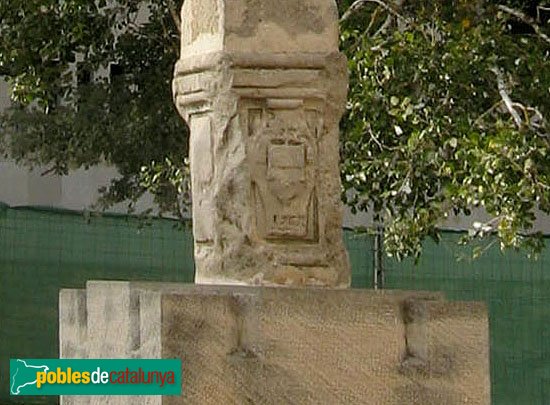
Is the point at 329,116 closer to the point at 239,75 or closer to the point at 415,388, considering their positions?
the point at 239,75

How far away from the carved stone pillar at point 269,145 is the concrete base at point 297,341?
0.58 m

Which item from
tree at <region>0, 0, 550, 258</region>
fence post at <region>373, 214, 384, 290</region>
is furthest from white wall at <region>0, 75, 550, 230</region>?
tree at <region>0, 0, 550, 258</region>

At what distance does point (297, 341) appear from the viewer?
7363 mm

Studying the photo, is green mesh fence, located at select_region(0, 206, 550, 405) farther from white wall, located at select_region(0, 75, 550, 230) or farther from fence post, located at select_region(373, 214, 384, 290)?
white wall, located at select_region(0, 75, 550, 230)

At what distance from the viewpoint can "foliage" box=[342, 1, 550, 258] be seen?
1179 cm

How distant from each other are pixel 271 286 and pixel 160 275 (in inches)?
404

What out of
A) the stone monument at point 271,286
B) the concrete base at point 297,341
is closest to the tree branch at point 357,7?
the stone monument at point 271,286

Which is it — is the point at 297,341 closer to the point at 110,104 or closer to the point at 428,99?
the point at 428,99

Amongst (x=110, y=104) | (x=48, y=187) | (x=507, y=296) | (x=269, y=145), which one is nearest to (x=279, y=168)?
(x=269, y=145)

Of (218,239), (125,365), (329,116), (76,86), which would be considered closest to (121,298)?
(125,365)

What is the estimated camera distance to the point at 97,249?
1828cm

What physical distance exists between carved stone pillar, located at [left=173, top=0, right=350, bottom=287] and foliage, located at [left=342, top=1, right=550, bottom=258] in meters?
3.40

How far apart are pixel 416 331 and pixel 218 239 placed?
1032 mm

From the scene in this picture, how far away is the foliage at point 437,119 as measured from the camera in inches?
464
